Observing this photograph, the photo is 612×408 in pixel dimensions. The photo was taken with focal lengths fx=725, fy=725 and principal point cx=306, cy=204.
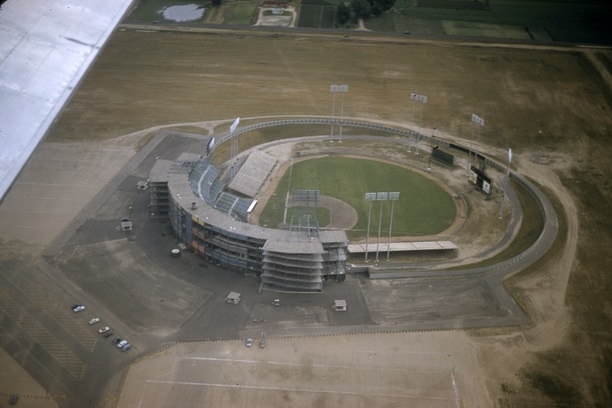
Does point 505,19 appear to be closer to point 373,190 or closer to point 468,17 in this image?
point 468,17

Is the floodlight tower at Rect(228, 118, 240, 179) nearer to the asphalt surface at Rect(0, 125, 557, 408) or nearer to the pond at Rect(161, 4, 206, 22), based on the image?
the asphalt surface at Rect(0, 125, 557, 408)

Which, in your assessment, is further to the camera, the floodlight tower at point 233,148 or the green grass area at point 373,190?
the floodlight tower at point 233,148

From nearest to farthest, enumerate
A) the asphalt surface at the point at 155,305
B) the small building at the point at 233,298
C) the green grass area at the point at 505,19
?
the asphalt surface at the point at 155,305, the small building at the point at 233,298, the green grass area at the point at 505,19

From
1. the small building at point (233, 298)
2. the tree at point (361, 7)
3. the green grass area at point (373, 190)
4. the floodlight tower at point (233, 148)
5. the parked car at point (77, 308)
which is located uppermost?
the parked car at point (77, 308)

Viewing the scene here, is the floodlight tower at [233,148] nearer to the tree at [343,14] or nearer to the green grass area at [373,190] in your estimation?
the green grass area at [373,190]

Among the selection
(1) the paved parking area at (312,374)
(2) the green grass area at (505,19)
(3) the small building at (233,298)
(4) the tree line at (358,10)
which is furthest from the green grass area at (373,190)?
(4) the tree line at (358,10)

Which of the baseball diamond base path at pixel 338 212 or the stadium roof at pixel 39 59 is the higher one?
the stadium roof at pixel 39 59

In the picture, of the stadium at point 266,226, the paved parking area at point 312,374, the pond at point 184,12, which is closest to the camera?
the paved parking area at point 312,374
